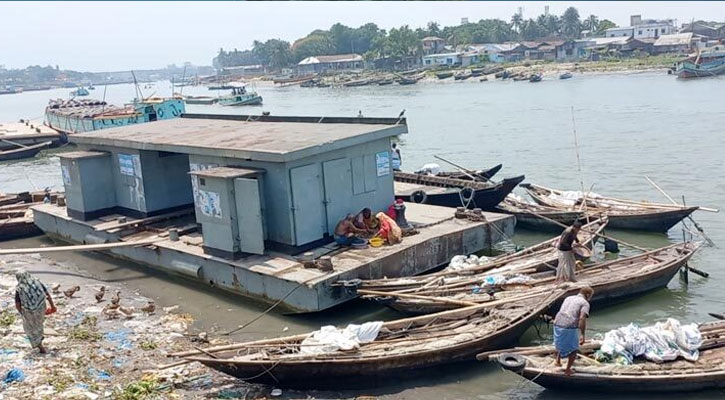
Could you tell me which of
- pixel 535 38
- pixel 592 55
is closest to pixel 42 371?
pixel 592 55

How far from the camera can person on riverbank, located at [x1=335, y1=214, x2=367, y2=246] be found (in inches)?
573

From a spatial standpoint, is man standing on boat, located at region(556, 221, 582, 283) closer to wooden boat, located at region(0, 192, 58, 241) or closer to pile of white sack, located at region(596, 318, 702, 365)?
pile of white sack, located at region(596, 318, 702, 365)

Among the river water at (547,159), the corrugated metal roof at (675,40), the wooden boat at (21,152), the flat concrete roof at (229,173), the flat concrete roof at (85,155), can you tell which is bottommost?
the river water at (547,159)

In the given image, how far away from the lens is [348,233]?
1473cm

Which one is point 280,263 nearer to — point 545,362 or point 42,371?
point 42,371

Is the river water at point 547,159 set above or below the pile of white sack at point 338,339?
below

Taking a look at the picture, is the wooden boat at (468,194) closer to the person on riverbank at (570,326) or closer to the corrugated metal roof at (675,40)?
the person on riverbank at (570,326)

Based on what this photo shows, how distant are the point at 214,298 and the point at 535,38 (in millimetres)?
125819

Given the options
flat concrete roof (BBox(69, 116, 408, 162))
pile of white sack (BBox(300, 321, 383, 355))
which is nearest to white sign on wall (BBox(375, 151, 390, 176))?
flat concrete roof (BBox(69, 116, 408, 162))

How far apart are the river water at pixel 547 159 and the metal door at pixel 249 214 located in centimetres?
129

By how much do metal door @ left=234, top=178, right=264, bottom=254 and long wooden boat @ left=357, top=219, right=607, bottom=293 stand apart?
2.52 meters

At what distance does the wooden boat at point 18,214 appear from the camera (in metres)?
21.4

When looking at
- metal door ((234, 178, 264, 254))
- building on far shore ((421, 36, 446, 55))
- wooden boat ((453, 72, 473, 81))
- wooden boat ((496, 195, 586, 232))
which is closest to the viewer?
metal door ((234, 178, 264, 254))

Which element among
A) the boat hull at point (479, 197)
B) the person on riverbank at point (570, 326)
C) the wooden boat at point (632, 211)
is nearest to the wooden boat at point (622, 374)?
the person on riverbank at point (570, 326)
